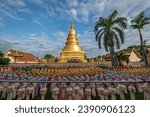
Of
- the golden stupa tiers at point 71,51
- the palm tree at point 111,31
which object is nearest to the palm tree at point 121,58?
the palm tree at point 111,31

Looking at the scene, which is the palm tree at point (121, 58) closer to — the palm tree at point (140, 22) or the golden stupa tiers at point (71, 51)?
the palm tree at point (140, 22)

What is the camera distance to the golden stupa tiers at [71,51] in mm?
35194

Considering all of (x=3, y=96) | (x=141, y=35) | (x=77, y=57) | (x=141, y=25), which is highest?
(x=141, y=25)

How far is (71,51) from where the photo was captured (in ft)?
119

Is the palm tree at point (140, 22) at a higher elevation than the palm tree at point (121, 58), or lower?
higher

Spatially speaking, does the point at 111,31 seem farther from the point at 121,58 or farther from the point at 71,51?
the point at 71,51

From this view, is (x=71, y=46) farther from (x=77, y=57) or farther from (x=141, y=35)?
(x=141, y=35)

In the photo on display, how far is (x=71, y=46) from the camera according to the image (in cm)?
3791

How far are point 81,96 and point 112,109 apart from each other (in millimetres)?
1677

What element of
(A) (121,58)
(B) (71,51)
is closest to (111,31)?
(A) (121,58)

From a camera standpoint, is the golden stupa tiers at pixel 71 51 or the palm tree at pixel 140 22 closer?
the palm tree at pixel 140 22

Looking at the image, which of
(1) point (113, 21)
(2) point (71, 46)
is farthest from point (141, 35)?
(2) point (71, 46)

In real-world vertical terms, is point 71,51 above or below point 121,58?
above

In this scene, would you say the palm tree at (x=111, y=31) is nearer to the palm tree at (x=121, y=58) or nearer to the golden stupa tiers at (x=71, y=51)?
the palm tree at (x=121, y=58)
